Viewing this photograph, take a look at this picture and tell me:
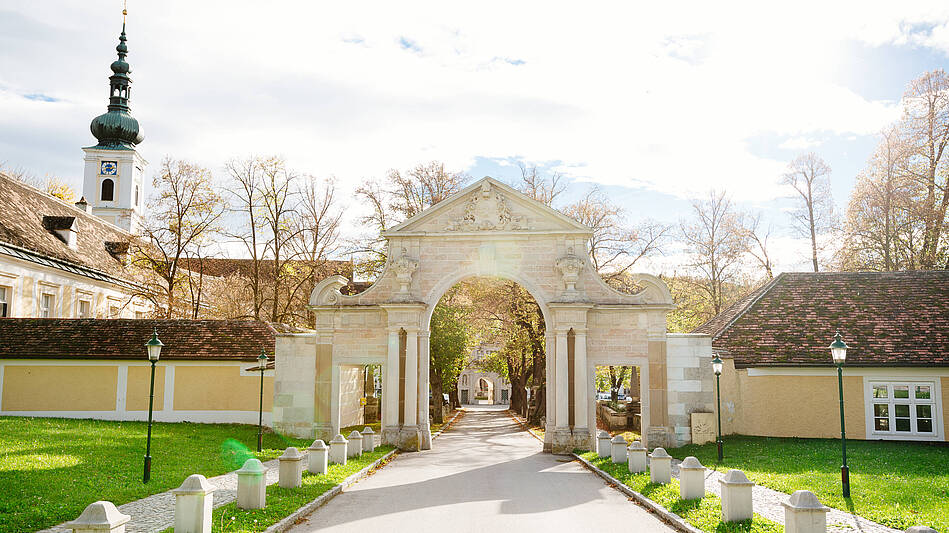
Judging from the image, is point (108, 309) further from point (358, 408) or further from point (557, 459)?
point (557, 459)

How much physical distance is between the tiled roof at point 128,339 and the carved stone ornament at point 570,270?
11722mm

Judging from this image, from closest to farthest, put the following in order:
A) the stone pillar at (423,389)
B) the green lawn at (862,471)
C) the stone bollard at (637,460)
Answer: the green lawn at (862,471), the stone bollard at (637,460), the stone pillar at (423,389)

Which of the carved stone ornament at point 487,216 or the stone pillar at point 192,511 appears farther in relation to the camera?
the carved stone ornament at point 487,216

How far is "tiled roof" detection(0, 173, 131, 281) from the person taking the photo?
118ft

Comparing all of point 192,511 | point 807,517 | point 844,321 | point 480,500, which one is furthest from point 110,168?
point 807,517

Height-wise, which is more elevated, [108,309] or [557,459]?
[108,309]

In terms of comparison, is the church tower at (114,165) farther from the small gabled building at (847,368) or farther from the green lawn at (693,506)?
the green lawn at (693,506)

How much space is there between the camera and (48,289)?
37500 mm

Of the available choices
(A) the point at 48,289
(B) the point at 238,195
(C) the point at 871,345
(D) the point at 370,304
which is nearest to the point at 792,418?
(C) the point at 871,345

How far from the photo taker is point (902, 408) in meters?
23.9

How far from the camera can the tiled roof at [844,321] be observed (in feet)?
78.8

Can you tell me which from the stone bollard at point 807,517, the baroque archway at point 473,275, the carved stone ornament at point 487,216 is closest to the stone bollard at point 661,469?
the stone bollard at point 807,517

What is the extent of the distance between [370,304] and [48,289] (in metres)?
22.8

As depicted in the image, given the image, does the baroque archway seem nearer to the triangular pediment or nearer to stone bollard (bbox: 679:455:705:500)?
the triangular pediment
